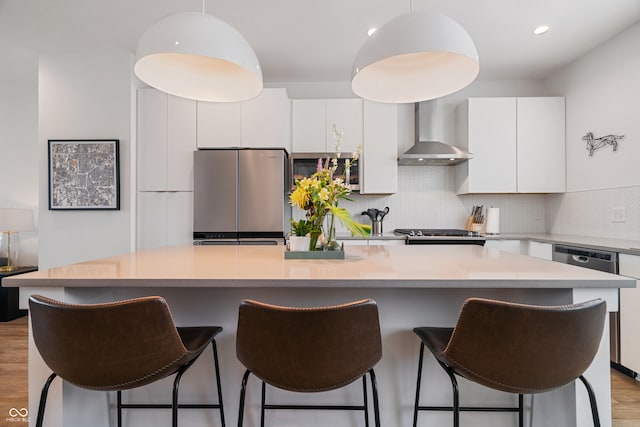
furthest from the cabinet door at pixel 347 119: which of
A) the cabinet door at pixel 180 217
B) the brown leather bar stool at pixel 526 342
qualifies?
the brown leather bar stool at pixel 526 342

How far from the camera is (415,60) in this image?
1536 mm

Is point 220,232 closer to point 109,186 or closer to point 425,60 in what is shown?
point 109,186

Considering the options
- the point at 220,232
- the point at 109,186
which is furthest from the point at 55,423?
the point at 109,186

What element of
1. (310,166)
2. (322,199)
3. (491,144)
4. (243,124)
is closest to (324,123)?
(310,166)

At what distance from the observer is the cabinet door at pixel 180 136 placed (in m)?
3.35

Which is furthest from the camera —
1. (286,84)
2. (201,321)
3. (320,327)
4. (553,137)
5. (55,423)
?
(286,84)

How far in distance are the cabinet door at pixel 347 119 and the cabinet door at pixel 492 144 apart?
117 centimetres

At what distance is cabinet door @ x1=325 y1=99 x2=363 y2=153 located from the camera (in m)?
3.52

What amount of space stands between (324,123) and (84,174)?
247cm

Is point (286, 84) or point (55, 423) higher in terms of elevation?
point (286, 84)

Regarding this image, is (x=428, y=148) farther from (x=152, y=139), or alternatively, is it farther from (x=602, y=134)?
(x=152, y=139)

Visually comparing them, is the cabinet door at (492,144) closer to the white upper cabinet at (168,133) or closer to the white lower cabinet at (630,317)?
the white lower cabinet at (630,317)

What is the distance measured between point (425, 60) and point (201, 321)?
155cm

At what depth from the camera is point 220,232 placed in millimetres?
3207
